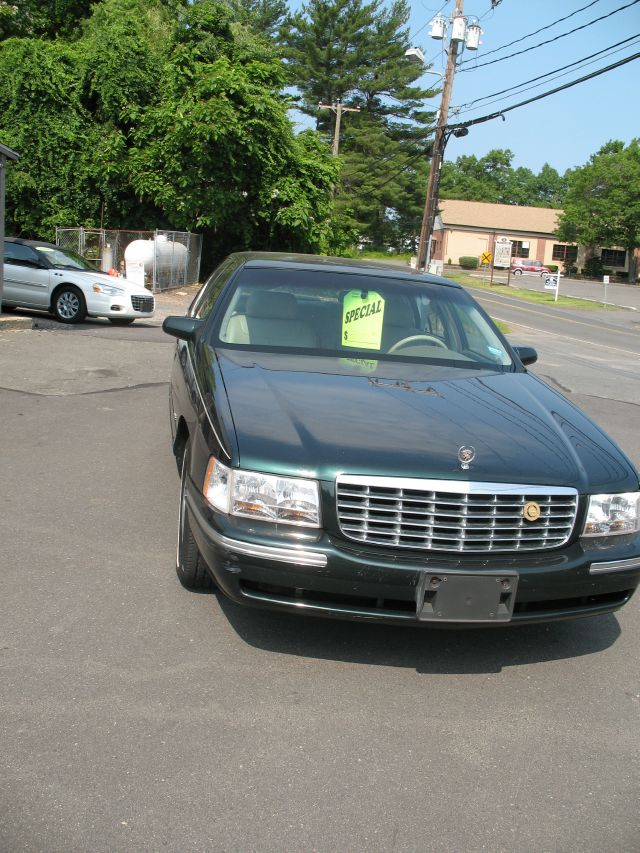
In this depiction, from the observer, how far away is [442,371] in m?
4.88

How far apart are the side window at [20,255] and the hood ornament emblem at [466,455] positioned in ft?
47.6

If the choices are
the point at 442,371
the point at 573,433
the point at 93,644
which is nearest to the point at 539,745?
the point at 573,433

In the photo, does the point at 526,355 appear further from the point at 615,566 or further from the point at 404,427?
the point at 615,566

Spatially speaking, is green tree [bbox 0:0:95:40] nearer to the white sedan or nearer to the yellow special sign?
the white sedan

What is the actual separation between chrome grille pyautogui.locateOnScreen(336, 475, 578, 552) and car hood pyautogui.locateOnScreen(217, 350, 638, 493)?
0.05 meters

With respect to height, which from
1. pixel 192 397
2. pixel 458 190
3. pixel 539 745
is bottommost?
pixel 539 745

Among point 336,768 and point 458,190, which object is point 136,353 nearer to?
point 336,768

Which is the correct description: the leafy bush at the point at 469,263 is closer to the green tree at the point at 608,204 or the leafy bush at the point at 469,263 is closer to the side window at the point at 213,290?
the green tree at the point at 608,204

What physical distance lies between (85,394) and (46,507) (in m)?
4.13

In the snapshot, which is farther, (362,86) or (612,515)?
(362,86)

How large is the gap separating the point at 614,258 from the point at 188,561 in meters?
83.6

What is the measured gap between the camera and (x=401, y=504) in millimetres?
3402

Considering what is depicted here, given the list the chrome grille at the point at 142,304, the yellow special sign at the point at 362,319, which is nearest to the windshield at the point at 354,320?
the yellow special sign at the point at 362,319

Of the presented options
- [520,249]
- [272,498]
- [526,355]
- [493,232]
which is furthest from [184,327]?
[520,249]
